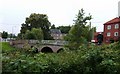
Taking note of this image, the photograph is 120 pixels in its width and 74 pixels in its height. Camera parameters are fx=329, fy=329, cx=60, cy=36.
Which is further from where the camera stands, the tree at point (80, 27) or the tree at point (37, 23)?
the tree at point (37, 23)

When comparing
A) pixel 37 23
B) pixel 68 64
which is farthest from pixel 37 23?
pixel 68 64

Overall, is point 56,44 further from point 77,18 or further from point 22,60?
point 22,60

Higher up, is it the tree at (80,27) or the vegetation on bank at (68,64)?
the tree at (80,27)

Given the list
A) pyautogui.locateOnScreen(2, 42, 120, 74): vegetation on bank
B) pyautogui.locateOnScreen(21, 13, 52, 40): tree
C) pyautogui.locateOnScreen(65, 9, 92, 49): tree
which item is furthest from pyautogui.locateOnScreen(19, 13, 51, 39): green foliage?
pyautogui.locateOnScreen(2, 42, 120, 74): vegetation on bank

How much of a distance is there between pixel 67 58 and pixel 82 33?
21179mm

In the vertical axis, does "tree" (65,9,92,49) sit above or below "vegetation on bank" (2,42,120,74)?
above

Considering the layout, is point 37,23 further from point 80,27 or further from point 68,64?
point 68,64

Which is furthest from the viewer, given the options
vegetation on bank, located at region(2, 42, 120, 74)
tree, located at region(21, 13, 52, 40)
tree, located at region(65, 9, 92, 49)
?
tree, located at region(21, 13, 52, 40)

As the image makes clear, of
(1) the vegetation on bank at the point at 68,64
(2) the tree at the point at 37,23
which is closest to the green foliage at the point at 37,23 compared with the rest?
(2) the tree at the point at 37,23

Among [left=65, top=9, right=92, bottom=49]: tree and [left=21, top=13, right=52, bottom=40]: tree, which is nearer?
[left=65, top=9, right=92, bottom=49]: tree

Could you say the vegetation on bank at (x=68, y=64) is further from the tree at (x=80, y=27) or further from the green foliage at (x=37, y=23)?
the green foliage at (x=37, y=23)

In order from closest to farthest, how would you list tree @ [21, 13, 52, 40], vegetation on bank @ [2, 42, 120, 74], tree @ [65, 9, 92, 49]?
1. vegetation on bank @ [2, 42, 120, 74]
2. tree @ [65, 9, 92, 49]
3. tree @ [21, 13, 52, 40]

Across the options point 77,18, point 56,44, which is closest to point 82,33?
point 77,18

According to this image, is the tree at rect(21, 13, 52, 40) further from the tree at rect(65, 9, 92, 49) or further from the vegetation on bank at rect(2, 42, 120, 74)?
the vegetation on bank at rect(2, 42, 120, 74)
